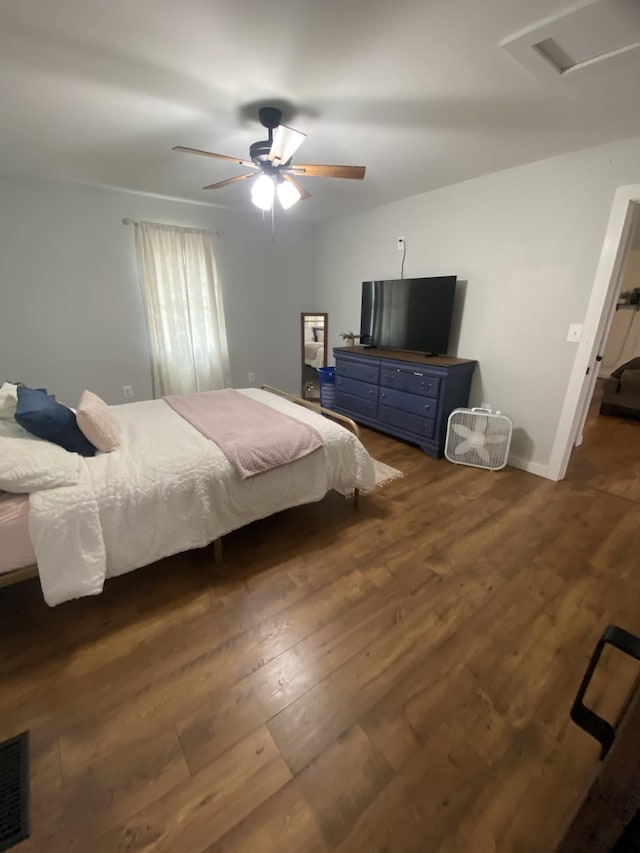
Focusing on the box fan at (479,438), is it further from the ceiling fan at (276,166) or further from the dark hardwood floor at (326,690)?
the ceiling fan at (276,166)

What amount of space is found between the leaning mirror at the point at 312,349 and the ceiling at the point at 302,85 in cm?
234

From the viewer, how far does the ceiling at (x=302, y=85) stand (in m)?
1.31

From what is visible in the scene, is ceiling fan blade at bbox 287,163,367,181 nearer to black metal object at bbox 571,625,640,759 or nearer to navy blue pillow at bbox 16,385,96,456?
navy blue pillow at bbox 16,385,96,456

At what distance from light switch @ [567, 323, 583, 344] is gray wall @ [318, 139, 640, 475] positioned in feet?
0.11

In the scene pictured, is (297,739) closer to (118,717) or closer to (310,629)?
(310,629)

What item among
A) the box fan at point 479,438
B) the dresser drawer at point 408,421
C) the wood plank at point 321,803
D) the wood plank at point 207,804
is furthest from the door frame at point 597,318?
the wood plank at point 207,804

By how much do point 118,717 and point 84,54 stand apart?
2.69 metres

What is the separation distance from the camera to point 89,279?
3.50 metres

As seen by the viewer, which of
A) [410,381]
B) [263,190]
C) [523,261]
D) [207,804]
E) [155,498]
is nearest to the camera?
[207,804]

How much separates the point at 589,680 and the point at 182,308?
14.0 feet

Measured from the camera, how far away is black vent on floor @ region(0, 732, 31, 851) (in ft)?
3.12

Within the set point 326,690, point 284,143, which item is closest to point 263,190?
point 284,143

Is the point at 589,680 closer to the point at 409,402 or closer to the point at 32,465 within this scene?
the point at 32,465

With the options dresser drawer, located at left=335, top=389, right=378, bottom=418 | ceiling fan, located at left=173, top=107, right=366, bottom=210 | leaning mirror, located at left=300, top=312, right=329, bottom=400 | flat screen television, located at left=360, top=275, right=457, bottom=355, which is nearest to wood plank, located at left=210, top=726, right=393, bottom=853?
ceiling fan, located at left=173, top=107, right=366, bottom=210
